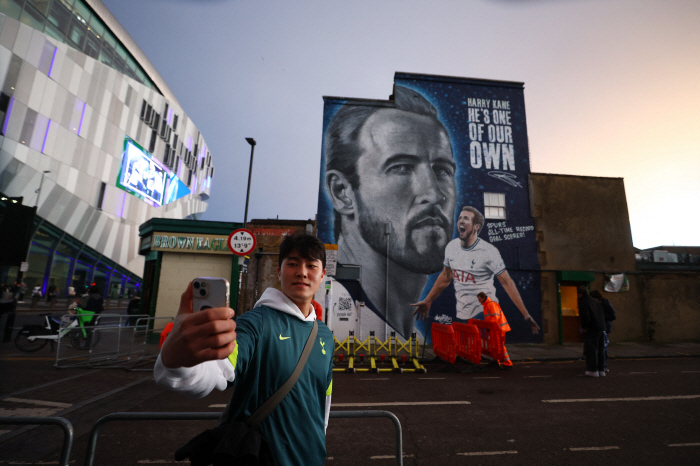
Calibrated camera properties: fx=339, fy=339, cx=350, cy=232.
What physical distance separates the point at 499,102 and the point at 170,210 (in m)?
50.2

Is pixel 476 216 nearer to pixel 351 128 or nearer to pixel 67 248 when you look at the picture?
pixel 351 128

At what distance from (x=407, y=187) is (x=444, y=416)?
1153 cm

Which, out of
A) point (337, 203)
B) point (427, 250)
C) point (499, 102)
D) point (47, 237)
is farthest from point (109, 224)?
point (499, 102)

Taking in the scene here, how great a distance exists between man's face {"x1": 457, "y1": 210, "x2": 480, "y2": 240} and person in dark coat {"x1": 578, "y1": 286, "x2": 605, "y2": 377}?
22.8 feet

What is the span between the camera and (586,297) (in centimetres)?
905

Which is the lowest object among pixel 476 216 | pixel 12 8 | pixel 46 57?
pixel 476 216

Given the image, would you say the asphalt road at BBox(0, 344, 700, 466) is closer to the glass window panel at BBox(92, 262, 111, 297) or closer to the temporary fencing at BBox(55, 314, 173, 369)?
the temporary fencing at BBox(55, 314, 173, 369)

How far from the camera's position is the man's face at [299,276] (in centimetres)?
202

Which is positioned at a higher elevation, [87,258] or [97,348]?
[87,258]

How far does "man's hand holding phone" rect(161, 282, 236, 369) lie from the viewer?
983 millimetres

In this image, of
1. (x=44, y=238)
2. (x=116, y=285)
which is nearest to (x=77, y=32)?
(x=44, y=238)

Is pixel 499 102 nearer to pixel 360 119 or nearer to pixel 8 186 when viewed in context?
pixel 360 119

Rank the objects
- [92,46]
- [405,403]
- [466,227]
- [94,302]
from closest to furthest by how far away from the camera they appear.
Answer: [405,403] < [94,302] < [466,227] < [92,46]

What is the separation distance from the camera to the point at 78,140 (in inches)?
1336
